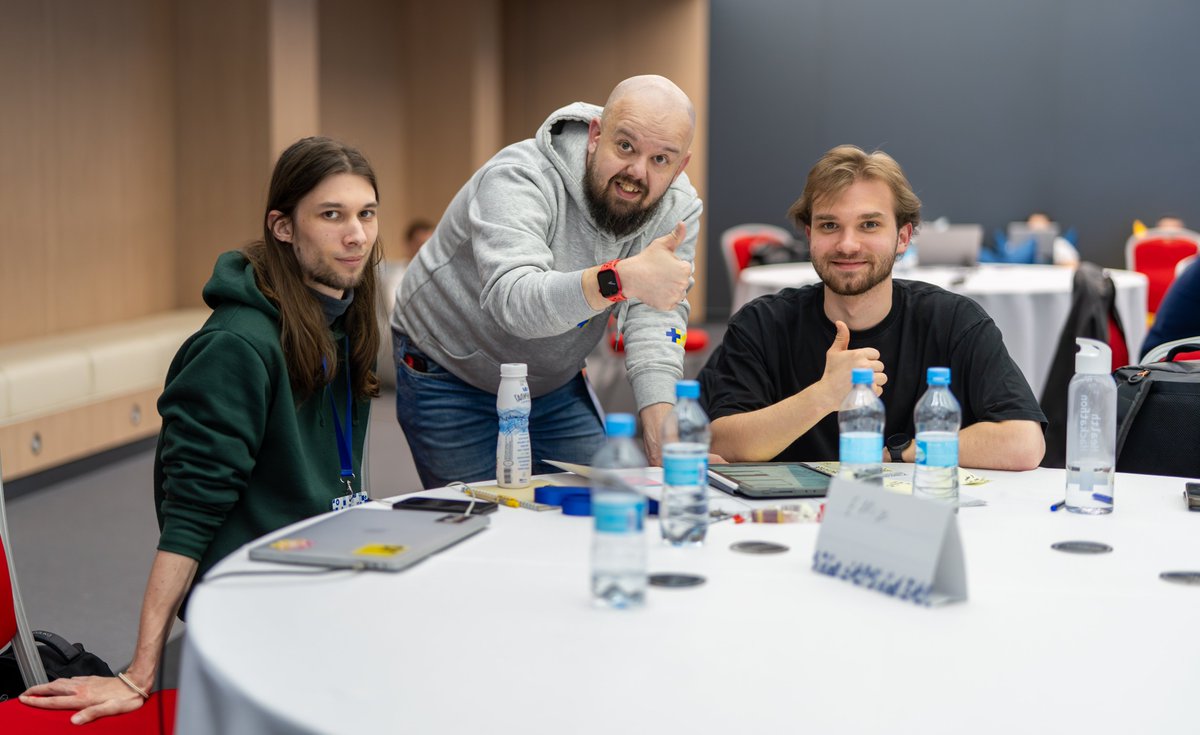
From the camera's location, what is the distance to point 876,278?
2.48 meters

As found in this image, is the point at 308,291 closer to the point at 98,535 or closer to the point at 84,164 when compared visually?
the point at 98,535

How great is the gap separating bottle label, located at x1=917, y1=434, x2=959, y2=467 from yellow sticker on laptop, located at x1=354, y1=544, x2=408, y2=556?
0.80 m

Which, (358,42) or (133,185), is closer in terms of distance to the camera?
(133,185)

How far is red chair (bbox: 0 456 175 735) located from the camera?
1655 mm

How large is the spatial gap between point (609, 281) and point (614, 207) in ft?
1.33

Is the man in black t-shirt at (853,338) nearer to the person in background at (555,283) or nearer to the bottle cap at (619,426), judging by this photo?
the person in background at (555,283)

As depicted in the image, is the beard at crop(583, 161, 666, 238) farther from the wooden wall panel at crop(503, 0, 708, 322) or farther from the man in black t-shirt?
the wooden wall panel at crop(503, 0, 708, 322)

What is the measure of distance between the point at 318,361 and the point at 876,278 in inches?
44.6

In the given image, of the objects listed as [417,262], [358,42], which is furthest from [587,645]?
[358,42]

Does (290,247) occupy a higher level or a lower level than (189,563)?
higher

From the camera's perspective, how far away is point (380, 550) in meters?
1.58

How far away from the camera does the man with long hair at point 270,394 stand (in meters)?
1.85

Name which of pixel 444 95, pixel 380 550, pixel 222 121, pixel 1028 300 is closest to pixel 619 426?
pixel 380 550

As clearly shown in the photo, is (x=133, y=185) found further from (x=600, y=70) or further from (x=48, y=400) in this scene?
(x=600, y=70)
